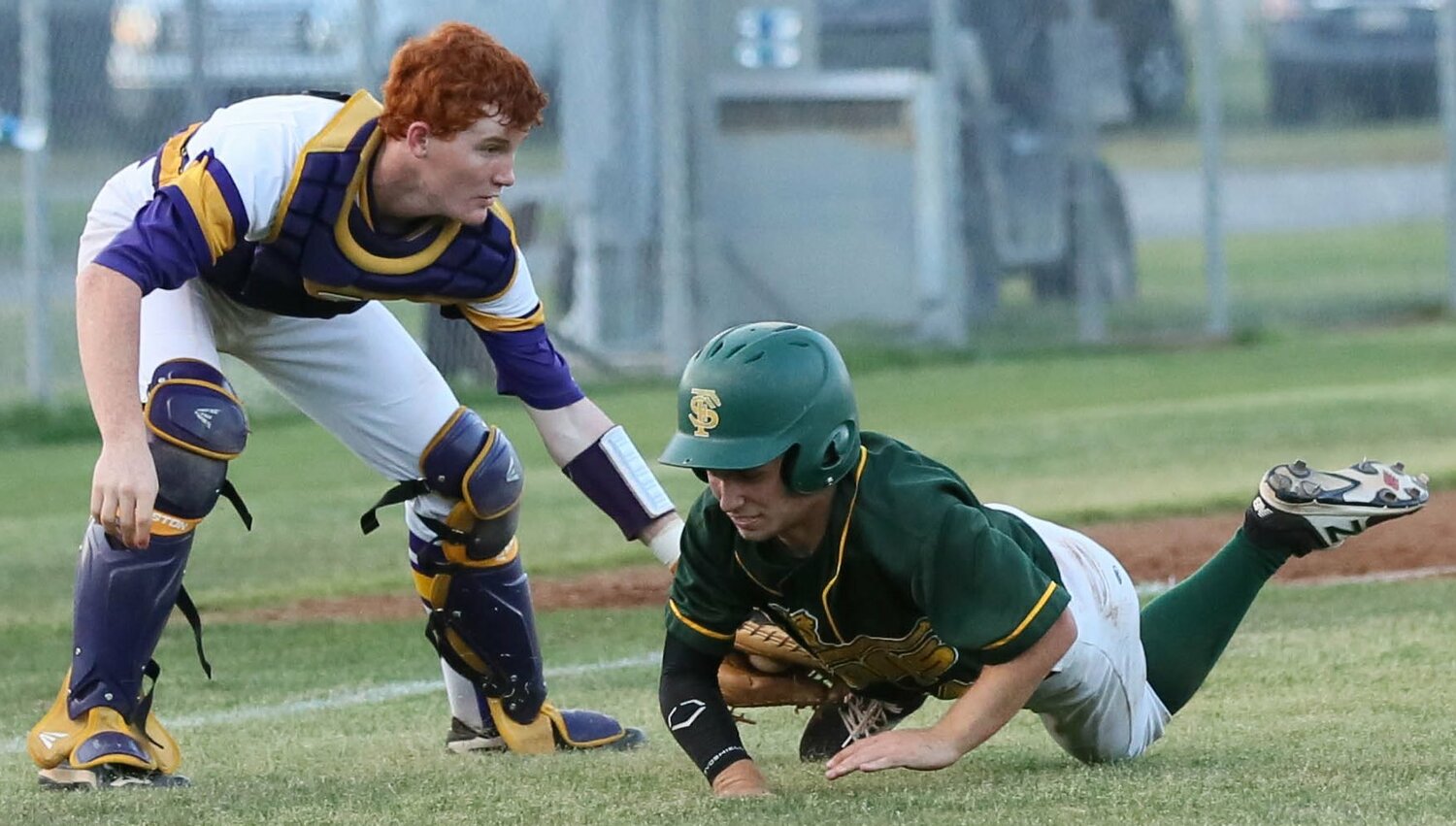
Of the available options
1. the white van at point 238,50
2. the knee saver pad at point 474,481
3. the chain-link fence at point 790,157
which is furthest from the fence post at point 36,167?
the knee saver pad at point 474,481

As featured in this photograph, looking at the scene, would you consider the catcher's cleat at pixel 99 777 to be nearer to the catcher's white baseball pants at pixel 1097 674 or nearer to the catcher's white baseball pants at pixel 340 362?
the catcher's white baseball pants at pixel 340 362

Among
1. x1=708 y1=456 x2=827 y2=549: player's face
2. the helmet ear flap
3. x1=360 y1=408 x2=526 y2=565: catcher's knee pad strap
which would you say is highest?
the helmet ear flap

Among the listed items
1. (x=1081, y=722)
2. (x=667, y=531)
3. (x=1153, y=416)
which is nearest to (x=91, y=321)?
(x=667, y=531)

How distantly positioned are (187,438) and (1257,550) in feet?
7.08

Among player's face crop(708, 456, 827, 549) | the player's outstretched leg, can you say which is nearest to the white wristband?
player's face crop(708, 456, 827, 549)

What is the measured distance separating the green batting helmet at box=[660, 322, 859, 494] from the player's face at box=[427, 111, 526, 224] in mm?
727

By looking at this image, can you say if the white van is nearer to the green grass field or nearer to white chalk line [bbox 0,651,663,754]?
the green grass field

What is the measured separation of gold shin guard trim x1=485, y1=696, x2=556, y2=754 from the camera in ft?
15.7

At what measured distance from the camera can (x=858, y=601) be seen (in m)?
3.79

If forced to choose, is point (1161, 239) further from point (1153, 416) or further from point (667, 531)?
point (667, 531)

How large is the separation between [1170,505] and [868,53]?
6.86 m

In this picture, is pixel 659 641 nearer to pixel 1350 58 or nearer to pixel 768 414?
pixel 768 414

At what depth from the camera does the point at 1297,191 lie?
1697cm

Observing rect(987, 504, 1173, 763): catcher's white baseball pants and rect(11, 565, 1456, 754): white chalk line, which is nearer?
rect(987, 504, 1173, 763): catcher's white baseball pants
